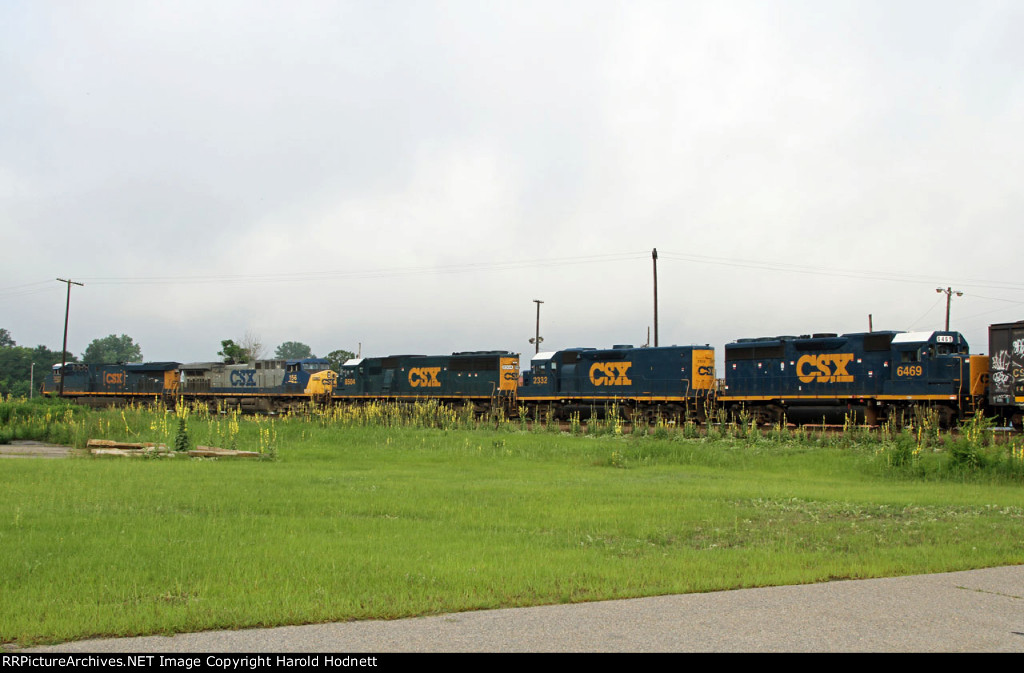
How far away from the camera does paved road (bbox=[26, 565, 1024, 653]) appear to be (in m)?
5.72

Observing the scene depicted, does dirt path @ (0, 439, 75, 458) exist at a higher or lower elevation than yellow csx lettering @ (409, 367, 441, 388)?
lower

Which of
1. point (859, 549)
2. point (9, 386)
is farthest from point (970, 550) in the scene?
point (9, 386)

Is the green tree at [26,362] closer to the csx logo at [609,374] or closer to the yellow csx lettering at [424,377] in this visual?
the yellow csx lettering at [424,377]

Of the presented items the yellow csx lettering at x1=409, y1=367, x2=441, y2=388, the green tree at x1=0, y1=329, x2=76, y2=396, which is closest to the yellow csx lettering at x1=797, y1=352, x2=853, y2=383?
the yellow csx lettering at x1=409, y1=367, x2=441, y2=388

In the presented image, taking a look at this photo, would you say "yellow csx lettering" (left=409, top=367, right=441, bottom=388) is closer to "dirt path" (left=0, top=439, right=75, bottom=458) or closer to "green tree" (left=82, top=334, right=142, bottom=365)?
"dirt path" (left=0, top=439, right=75, bottom=458)

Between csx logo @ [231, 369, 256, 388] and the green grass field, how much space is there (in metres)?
32.2

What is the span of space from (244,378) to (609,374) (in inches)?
1016

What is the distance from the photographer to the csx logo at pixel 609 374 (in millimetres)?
37156

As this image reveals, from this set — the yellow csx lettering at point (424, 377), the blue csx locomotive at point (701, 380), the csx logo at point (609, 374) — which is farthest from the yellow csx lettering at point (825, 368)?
the yellow csx lettering at point (424, 377)

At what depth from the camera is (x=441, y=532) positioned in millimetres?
10242

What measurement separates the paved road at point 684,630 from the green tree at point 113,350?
539 feet

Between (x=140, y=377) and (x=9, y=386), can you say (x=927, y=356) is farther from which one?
(x=9, y=386)

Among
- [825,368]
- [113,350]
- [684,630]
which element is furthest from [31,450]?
[113,350]

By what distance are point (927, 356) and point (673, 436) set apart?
1111cm
